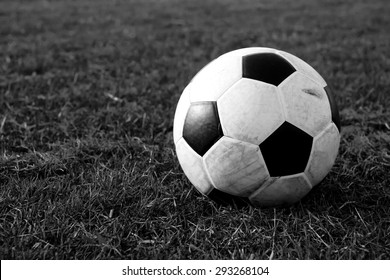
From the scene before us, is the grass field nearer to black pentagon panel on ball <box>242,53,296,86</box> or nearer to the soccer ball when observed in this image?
the soccer ball

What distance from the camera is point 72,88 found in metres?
4.45

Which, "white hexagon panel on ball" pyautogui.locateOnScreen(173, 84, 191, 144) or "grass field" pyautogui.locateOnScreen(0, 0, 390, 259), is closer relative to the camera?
"grass field" pyautogui.locateOnScreen(0, 0, 390, 259)

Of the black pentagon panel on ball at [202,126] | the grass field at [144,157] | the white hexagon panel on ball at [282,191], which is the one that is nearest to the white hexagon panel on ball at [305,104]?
the white hexagon panel on ball at [282,191]

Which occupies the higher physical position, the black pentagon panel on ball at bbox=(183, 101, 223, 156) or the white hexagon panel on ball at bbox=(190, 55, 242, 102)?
the white hexagon panel on ball at bbox=(190, 55, 242, 102)

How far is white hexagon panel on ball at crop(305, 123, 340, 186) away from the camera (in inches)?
91.4

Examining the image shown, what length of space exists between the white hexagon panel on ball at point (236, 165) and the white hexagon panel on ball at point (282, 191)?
48 mm

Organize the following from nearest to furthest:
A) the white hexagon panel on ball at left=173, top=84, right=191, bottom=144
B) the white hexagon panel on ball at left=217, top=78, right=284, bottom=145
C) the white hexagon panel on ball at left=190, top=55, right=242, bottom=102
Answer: the white hexagon panel on ball at left=217, top=78, right=284, bottom=145 → the white hexagon panel on ball at left=190, top=55, right=242, bottom=102 → the white hexagon panel on ball at left=173, top=84, right=191, bottom=144

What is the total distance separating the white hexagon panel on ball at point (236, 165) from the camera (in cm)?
225

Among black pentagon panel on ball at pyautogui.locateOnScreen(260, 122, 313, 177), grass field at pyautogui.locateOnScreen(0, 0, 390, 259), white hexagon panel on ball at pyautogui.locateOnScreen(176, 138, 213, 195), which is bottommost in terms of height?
grass field at pyautogui.locateOnScreen(0, 0, 390, 259)

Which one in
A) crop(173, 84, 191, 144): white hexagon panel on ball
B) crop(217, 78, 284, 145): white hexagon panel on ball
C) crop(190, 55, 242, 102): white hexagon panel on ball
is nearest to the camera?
crop(217, 78, 284, 145): white hexagon panel on ball

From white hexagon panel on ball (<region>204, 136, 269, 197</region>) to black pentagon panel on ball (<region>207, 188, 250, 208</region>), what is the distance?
0.26 ft

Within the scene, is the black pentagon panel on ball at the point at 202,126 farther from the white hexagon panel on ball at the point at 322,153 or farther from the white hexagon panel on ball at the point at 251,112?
the white hexagon panel on ball at the point at 322,153

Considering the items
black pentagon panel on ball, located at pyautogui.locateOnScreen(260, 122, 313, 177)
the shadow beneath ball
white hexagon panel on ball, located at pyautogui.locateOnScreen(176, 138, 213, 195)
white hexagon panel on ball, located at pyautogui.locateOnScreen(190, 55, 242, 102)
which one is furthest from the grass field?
white hexagon panel on ball, located at pyautogui.locateOnScreen(190, 55, 242, 102)
